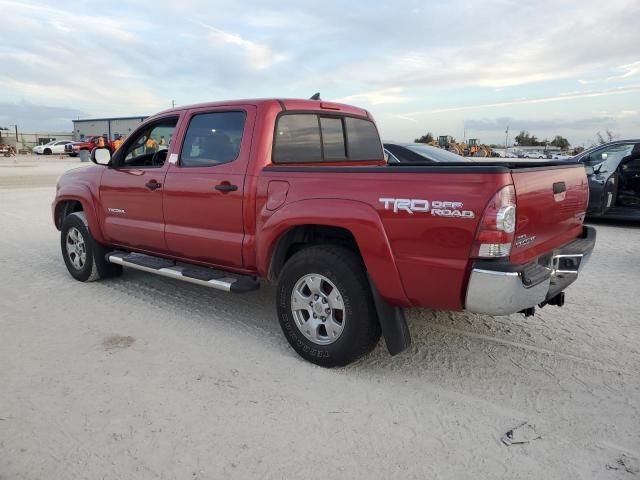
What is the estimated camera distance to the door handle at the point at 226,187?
4019mm

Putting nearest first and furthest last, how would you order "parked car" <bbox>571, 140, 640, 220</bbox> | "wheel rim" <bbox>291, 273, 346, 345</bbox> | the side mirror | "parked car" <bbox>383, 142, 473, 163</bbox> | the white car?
1. "wheel rim" <bbox>291, 273, 346, 345</bbox>
2. the side mirror
3. "parked car" <bbox>383, 142, 473, 163</bbox>
4. "parked car" <bbox>571, 140, 640, 220</bbox>
5. the white car

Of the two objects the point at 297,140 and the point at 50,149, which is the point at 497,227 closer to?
the point at 297,140

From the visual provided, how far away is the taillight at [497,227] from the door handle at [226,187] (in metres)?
1.95

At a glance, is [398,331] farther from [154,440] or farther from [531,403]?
[154,440]

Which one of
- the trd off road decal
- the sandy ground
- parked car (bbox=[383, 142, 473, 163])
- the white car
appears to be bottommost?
the sandy ground

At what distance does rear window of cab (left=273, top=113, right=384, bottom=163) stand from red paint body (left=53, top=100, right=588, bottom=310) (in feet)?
0.31

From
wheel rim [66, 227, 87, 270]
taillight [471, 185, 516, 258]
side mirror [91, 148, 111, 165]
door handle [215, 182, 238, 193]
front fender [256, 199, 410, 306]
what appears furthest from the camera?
wheel rim [66, 227, 87, 270]

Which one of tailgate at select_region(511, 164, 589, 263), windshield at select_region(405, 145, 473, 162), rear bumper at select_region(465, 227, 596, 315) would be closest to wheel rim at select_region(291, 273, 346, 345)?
rear bumper at select_region(465, 227, 596, 315)

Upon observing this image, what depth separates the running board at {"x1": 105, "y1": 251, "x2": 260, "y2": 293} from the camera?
161 inches

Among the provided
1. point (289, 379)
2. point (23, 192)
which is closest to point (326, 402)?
point (289, 379)

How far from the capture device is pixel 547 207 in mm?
3350

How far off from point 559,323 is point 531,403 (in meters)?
1.55

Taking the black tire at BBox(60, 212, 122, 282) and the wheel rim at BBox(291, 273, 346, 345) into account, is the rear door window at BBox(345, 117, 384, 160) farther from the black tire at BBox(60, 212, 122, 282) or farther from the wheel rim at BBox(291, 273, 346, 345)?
the black tire at BBox(60, 212, 122, 282)

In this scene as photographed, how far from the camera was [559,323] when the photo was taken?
4477 mm
